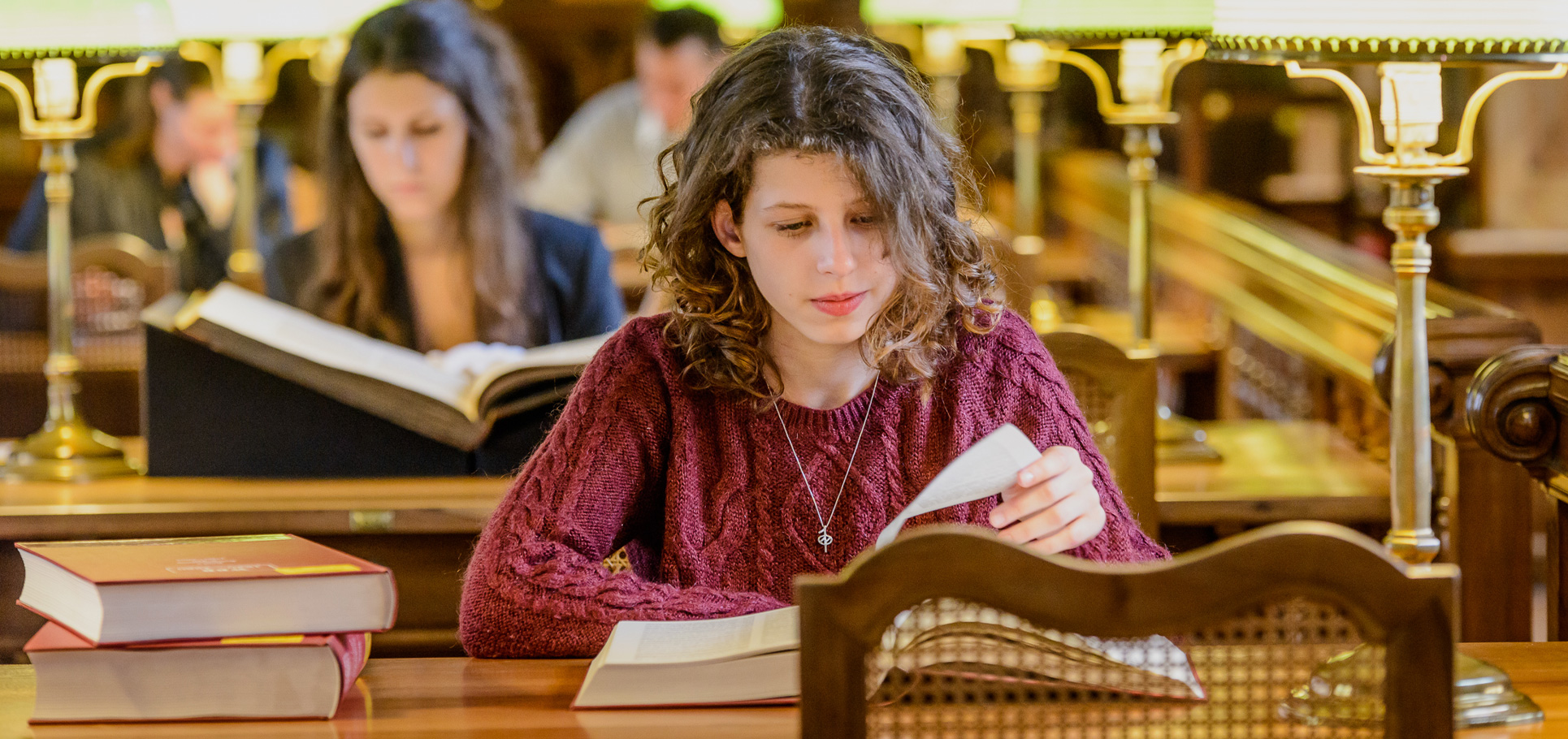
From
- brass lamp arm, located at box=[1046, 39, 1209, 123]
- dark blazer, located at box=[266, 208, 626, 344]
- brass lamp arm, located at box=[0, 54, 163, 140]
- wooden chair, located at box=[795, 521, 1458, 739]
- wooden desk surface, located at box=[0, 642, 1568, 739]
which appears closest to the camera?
wooden chair, located at box=[795, 521, 1458, 739]

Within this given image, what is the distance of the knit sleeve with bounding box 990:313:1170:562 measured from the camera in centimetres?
153

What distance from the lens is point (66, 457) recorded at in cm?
251

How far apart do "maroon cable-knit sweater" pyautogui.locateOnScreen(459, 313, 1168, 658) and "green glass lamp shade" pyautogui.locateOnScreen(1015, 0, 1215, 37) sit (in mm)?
949

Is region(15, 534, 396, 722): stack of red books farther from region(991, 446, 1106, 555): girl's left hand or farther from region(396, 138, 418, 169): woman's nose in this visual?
region(396, 138, 418, 169): woman's nose

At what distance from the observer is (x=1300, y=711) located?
38.8 inches

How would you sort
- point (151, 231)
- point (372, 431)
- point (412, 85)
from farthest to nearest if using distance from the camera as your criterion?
point (151, 231) → point (412, 85) → point (372, 431)

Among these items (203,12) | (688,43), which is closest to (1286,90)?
(688,43)

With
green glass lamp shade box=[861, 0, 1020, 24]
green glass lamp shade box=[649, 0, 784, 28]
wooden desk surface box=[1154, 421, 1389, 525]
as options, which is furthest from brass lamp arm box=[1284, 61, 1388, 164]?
green glass lamp shade box=[649, 0, 784, 28]

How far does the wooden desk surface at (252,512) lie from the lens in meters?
2.24

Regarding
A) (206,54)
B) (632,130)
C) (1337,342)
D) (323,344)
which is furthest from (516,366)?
(632,130)

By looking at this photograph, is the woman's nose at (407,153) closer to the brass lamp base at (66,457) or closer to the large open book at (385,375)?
the large open book at (385,375)

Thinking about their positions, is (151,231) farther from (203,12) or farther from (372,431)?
(372,431)

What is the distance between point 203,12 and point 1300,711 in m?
3.26

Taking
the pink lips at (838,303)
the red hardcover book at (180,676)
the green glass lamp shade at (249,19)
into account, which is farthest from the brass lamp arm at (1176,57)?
the green glass lamp shade at (249,19)
